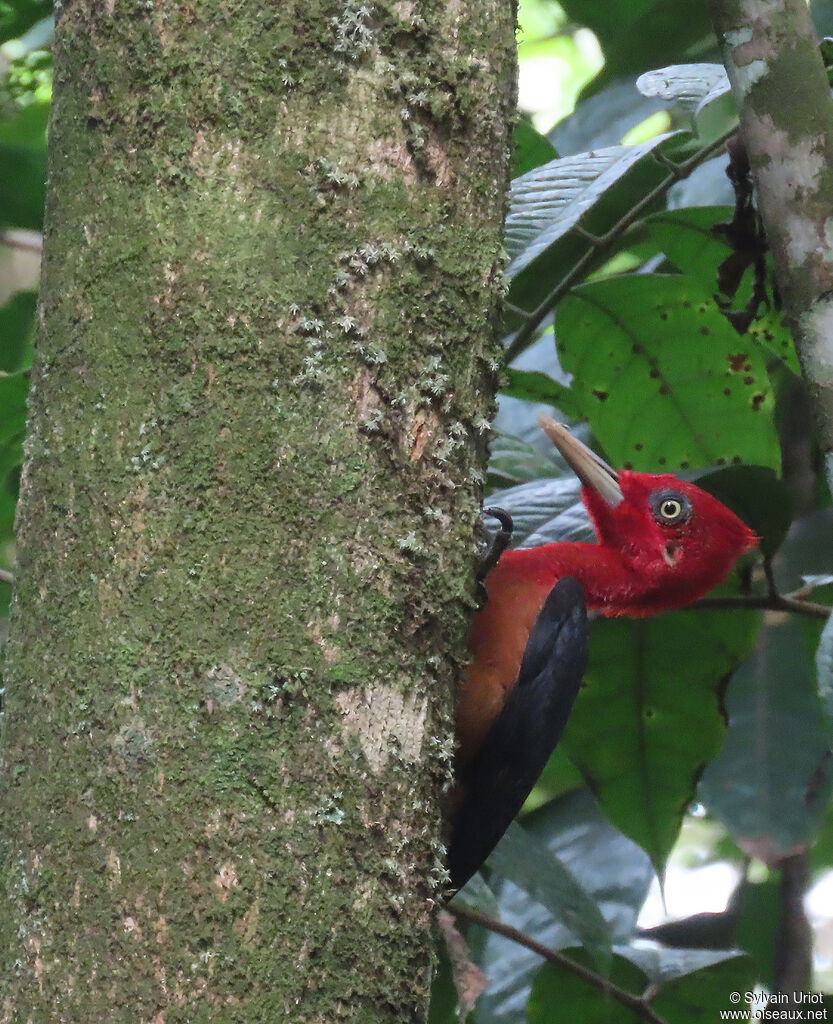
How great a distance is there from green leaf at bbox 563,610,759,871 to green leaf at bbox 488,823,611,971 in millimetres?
311

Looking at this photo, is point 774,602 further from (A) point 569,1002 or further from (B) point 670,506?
(A) point 569,1002

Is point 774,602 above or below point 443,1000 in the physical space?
above

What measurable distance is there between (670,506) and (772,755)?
29.7 inches

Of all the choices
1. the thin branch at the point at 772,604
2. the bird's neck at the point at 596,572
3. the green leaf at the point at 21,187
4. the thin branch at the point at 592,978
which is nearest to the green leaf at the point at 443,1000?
the thin branch at the point at 592,978

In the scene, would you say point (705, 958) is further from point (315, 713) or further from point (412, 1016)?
point (315, 713)

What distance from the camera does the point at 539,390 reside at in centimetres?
287

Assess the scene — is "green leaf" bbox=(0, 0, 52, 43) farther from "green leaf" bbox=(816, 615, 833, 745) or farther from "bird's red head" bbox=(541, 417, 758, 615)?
"green leaf" bbox=(816, 615, 833, 745)

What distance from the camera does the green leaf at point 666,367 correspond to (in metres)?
2.77

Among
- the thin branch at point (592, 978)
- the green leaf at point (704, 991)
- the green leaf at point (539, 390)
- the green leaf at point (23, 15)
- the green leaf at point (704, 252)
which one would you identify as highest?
the green leaf at point (23, 15)

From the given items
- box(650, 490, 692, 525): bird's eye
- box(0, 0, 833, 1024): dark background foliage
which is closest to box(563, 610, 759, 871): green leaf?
box(0, 0, 833, 1024): dark background foliage

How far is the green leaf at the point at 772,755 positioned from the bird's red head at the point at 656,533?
452 millimetres

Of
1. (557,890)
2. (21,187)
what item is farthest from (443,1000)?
(21,187)

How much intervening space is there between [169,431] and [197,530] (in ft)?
0.44

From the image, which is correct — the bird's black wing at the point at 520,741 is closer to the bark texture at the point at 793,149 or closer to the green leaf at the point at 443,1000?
the green leaf at the point at 443,1000
